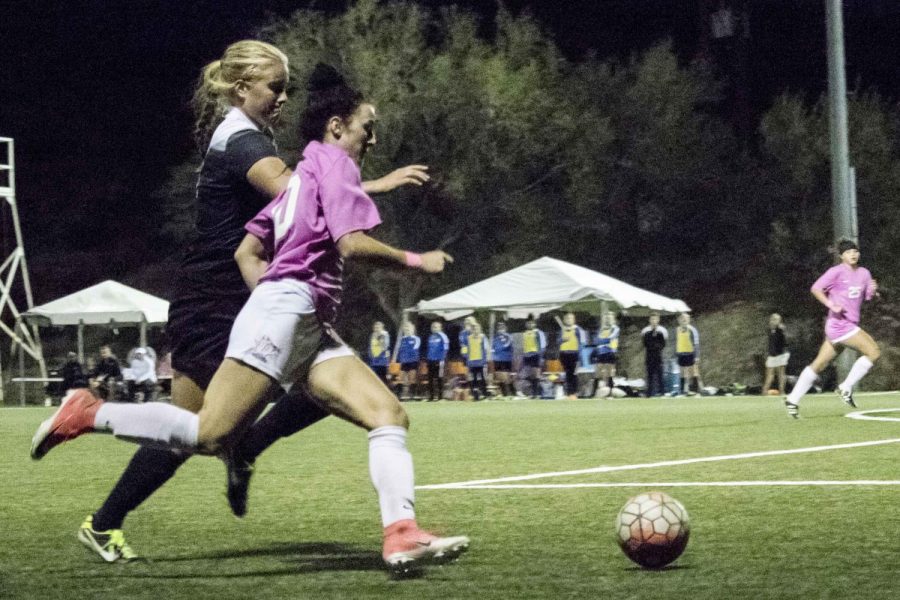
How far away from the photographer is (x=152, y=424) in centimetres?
571

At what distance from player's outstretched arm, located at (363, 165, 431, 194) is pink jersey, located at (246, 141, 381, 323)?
0.19 metres

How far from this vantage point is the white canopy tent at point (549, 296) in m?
31.9

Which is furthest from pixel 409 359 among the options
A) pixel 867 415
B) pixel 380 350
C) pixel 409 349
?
pixel 867 415

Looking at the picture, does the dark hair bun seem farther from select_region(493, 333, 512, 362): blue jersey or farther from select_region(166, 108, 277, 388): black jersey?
select_region(493, 333, 512, 362): blue jersey

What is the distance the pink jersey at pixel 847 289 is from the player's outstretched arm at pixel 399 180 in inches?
465

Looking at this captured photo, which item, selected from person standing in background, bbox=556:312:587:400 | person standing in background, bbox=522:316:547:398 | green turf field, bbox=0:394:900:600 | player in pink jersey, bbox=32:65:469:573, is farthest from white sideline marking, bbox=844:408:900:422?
person standing in background, bbox=522:316:547:398

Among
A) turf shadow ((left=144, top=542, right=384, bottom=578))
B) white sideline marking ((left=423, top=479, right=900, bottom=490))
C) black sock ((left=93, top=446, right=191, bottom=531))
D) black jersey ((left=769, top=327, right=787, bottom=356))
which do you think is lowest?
turf shadow ((left=144, top=542, right=384, bottom=578))

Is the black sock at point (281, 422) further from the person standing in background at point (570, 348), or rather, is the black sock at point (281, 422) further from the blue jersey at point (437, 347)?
the blue jersey at point (437, 347)

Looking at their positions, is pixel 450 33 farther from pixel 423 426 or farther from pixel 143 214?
pixel 423 426

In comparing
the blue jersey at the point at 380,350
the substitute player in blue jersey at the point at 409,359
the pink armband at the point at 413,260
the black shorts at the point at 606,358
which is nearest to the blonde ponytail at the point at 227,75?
the pink armband at the point at 413,260

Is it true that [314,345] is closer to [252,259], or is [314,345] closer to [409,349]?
[252,259]

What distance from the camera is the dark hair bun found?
5.81 metres

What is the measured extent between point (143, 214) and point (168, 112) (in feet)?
14.9

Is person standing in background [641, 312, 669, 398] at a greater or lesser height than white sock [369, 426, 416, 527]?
greater
